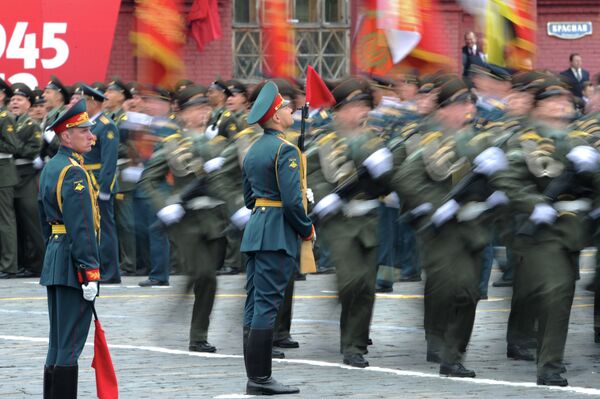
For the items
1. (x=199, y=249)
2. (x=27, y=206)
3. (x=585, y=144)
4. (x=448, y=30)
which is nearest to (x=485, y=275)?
(x=199, y=249)

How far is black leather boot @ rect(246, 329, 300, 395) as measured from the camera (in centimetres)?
933

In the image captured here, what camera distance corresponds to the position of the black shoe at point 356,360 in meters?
10.5

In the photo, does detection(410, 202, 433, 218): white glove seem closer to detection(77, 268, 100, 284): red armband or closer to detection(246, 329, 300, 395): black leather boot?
detection(246, 329, 300, 395): black leather boot

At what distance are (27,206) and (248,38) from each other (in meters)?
7.63

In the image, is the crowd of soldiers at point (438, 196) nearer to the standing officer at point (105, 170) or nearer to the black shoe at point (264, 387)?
the black shoe at point (264, 387)

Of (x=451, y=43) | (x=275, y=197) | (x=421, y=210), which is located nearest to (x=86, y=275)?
(x=275, y=197)

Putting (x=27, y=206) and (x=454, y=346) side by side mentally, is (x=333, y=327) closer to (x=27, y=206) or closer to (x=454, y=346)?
(x=454, y=346)

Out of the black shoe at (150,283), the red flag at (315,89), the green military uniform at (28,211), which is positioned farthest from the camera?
the green military uniform at (28,211)

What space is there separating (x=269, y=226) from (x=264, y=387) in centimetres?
98

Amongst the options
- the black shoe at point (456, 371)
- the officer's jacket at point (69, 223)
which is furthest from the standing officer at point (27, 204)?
the officer's jacket at point (69, 223)

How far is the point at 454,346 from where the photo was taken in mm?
10156

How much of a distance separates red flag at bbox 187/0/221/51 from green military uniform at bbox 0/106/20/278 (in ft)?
22.4

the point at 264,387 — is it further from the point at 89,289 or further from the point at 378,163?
the point at 378,163

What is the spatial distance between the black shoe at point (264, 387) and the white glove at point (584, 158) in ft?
7.44
